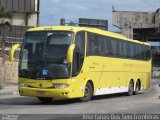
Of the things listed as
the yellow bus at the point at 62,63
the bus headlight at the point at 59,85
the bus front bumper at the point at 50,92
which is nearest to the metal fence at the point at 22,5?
the yellow bus at the point at 62,63

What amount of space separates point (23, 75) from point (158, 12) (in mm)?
72929

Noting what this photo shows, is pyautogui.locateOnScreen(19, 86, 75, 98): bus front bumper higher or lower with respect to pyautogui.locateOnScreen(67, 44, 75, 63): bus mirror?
lower

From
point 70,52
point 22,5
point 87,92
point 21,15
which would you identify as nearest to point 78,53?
point 70,52

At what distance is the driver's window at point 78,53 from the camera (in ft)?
72.7

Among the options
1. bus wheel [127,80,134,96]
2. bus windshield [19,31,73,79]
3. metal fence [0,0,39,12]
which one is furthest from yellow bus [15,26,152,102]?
metal fence [0,0,39,12]

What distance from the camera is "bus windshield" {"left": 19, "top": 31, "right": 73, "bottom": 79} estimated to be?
71.2 ft

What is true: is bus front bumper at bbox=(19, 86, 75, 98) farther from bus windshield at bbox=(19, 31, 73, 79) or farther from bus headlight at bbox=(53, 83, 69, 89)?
bus windshield at bbox=(19, 31, 73, 79)

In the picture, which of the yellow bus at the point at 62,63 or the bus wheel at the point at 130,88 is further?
the bus wheel at the point at 130,88

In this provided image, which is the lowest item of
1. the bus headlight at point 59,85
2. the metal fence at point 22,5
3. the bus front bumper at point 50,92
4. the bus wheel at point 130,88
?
the bus wheel at point 130,88

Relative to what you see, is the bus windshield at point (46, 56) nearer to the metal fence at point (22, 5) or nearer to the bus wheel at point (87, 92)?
the bus wheel at point (87, 92)

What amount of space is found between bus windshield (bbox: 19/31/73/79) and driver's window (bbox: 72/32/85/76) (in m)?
0.46

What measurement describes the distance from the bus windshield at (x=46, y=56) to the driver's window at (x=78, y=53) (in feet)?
1.51

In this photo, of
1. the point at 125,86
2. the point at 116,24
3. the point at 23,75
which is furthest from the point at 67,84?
the point at 116,24

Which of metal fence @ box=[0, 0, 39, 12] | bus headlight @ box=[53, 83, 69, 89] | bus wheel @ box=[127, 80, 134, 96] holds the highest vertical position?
metal fence @ box=[0, 0, 39, 12]
